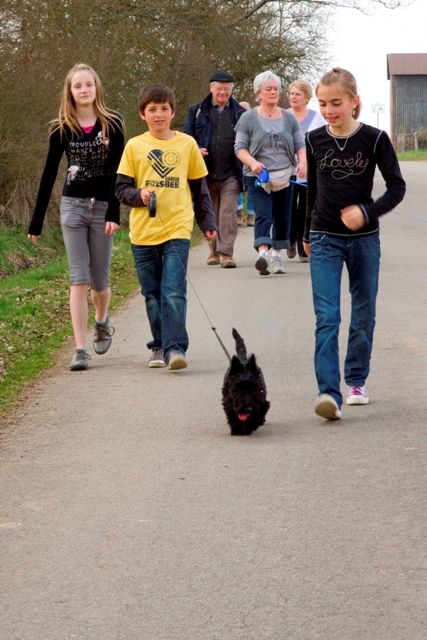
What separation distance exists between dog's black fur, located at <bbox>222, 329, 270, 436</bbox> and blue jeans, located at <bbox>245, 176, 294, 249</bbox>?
644 centimetres

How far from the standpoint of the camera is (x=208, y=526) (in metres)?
4.44

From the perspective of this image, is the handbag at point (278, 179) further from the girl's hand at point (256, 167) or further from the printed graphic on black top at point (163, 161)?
the printed graphic on black top at point (163, 161)

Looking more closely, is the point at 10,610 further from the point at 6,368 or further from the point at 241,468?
the point at 6,368

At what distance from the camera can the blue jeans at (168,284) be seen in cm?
767

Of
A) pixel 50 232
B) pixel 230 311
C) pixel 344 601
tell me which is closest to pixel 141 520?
pixel 344 601

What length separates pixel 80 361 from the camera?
26.1ft

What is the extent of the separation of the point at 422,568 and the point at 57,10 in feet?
60.1

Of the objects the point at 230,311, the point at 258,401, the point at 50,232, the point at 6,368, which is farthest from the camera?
the point at 50,232

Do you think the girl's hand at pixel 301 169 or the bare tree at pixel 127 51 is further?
the bare tree at pixel 127 51

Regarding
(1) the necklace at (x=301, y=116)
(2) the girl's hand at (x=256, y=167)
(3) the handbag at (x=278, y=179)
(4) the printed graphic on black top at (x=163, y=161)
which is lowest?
(3) the handbag at (x=278, y=179)

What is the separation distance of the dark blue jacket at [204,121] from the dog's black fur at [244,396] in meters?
7.42

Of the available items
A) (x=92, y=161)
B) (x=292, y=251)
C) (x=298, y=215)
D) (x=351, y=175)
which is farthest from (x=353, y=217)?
(x=292, y=251)

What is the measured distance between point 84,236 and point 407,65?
258 feet

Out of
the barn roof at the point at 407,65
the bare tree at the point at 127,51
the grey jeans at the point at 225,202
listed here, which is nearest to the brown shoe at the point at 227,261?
the grey jeans at the point at 225,202
